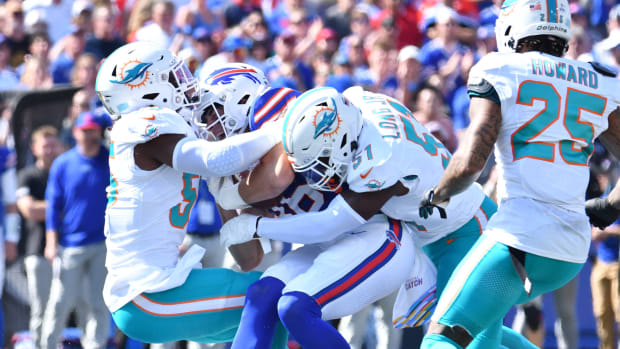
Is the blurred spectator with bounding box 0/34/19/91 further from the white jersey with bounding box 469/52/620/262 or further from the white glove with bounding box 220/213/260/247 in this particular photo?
the white jersey with bounding box 469/52/620/262

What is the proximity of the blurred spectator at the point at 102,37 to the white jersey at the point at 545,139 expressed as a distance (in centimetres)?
557

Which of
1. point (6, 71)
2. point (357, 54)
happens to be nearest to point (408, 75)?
point (357, 54)

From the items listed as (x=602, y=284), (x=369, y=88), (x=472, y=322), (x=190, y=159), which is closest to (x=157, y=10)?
(x=369, y=88)

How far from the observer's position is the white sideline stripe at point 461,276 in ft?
13.7

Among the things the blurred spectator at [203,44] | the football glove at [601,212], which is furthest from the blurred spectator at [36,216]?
the football glove at [601,212]

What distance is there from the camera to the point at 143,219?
4.50 meters

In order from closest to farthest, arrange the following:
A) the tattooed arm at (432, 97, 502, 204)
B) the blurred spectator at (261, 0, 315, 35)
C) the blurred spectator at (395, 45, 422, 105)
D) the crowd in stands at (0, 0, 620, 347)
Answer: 1. the tattooed arm at (432, 97, 502, 204)
2. the crowd in stands at (0, 0, 620, 347)
3. the blurred spectator at (395, 45, 422, 105)
4. the blurred spectator at (261, 0, 315, 35)

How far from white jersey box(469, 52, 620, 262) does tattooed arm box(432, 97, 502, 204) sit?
6 centimetres

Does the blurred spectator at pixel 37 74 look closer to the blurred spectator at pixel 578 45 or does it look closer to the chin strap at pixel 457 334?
the blurred spectator at pixel 578 45

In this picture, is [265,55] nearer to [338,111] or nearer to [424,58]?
[424,58]

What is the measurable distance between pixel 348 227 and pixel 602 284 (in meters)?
3.69

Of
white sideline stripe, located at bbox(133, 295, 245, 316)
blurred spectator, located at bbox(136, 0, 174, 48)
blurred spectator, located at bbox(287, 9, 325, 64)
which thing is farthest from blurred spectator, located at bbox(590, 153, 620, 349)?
blurred spectator, located at bbox(136, 0, 174, 48)

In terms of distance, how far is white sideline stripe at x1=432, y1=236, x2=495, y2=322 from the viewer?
4168 millimetres

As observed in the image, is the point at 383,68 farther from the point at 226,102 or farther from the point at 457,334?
the point at 457,334
